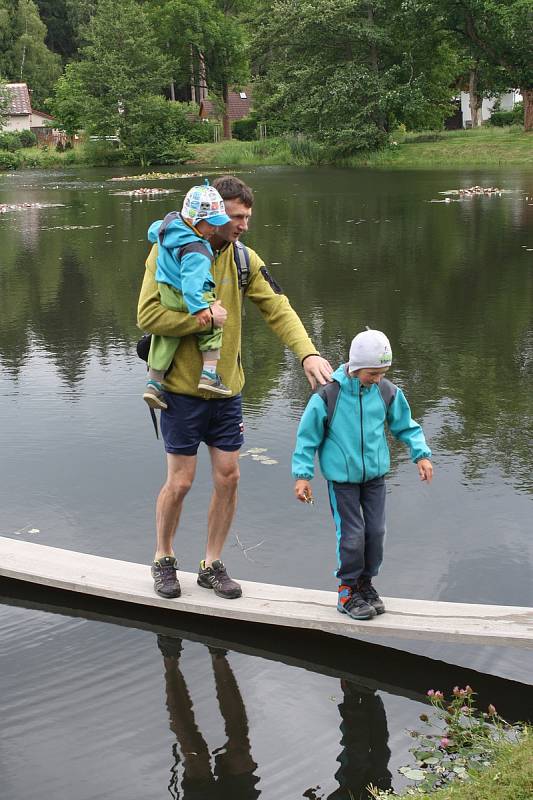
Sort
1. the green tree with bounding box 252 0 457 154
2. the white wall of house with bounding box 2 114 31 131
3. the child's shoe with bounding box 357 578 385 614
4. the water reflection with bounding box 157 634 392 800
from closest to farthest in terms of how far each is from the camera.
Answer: the water reflection with bounding box 157 634 392 800, the child's shoe with bounding box 357 578 385 614, the green tree with bounding box 252 0 457 154, the white wall of house with bounding box 2 114 31 131

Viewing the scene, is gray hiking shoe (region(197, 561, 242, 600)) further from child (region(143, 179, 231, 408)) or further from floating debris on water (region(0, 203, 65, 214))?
floating debris on water (region(0, 203, 65, 214))

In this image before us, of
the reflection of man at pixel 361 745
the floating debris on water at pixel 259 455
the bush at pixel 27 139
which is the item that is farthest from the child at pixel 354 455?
the bush at pixel 27 139

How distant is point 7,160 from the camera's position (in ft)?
194

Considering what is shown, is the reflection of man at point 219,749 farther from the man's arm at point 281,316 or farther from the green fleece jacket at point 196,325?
the man's arm at point 281,316

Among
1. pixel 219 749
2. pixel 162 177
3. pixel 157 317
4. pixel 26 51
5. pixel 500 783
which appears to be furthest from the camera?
pixel 26 51

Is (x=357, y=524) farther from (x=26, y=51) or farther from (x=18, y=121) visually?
(x=26, y=51)

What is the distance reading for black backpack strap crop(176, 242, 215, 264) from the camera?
13.8 ft

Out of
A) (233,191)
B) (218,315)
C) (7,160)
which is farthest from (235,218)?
(7,160)

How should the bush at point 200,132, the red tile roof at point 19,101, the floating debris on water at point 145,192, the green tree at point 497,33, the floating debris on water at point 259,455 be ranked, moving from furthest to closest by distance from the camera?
1. the red tile roof at point 19,101
2. the bush at point 200,132
3. the green tree at point 497,33
4. the floating debris on water at point 145,192
5. the floating debris on water at point 259,455

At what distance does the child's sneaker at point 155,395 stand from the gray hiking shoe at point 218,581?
0.79 meters

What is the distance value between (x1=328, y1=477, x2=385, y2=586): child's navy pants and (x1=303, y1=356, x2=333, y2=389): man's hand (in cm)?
44

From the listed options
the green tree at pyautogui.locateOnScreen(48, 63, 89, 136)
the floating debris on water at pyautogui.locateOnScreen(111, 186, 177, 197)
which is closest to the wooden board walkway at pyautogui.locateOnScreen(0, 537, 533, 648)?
the floating debris on water at pyautogui.locateOnScreen(111, 186, 177, 197)

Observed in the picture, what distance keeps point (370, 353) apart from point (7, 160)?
58776 millimetres

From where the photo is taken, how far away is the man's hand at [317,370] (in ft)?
14.3
